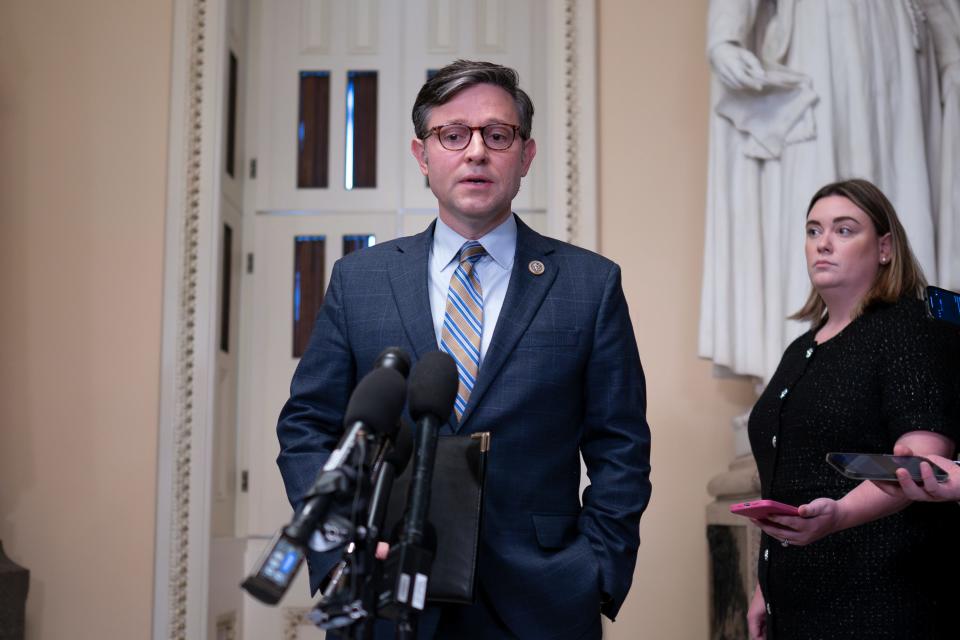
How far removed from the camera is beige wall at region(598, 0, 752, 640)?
4695 millimetres

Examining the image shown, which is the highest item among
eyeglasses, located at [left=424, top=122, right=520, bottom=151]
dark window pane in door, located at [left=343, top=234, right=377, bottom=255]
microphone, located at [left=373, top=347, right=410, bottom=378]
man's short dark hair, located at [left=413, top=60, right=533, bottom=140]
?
dark window pane in door, located at [left=343, top=234, right=377, bottom=255]

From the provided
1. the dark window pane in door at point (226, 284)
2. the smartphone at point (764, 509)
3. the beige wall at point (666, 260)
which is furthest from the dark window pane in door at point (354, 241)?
the smartphone at point (764, 509)

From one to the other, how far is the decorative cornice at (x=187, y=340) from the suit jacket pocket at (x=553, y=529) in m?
3.05

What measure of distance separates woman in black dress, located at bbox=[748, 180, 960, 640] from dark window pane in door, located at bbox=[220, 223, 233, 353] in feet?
9.49

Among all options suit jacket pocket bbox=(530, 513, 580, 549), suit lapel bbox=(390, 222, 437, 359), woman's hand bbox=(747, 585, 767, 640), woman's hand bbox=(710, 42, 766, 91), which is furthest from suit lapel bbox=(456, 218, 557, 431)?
woman's hand bbox=(710, 42, 766, 91)

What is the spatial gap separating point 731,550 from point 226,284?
2474 millimetres

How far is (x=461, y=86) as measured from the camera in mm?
2260

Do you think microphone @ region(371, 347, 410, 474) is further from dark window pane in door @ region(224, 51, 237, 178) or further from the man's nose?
dark window pane in door @ region(224, 51, 237, 178)

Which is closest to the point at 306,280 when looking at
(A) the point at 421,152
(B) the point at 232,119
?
(B) the point at 232,119

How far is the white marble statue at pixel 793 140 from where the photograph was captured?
408 cm

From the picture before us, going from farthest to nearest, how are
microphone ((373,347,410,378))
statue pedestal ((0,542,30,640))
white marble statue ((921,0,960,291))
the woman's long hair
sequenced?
1. statue pedestal ((0,542,30,640))
2. white marble statue ((921,0,960,291))
3. the woman's long hair
4. microphone ((373,347,410,378))

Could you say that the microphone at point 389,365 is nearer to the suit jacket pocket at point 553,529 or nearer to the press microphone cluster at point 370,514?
the press microphone cluster at point 370,514

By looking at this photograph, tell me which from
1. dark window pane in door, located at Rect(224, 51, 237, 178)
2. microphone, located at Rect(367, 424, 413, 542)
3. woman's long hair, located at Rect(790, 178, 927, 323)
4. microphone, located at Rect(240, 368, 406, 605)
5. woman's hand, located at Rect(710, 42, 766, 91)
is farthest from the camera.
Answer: dark window pane in door, located at Rect(224, 51, 237, 178)

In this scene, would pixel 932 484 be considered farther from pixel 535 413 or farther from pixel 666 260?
pixel 666 260
